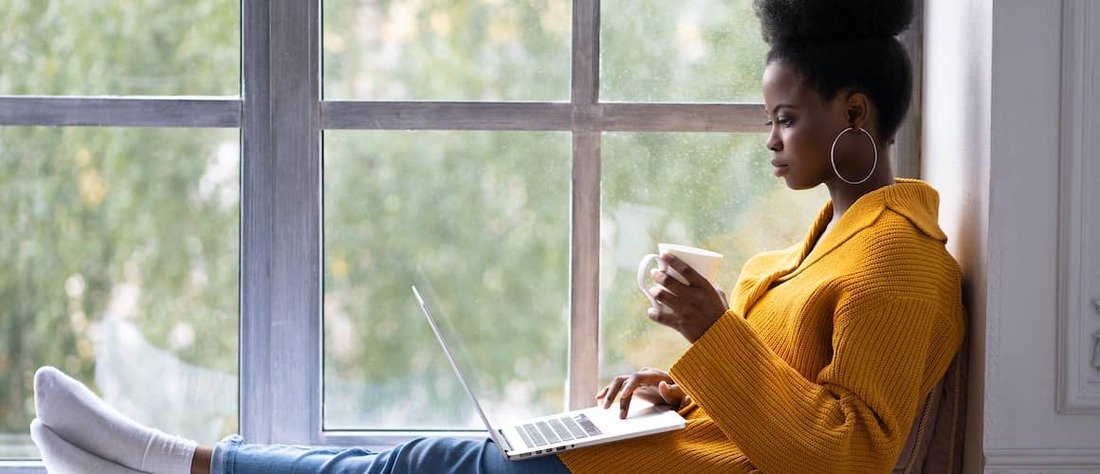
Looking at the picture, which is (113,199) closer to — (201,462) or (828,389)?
(201,462)

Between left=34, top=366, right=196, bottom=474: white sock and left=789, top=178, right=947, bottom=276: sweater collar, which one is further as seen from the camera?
left=34, top=366, right=196, bottom=474: white sock

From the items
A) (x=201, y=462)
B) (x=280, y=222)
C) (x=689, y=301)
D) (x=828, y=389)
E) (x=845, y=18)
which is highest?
(x=845, y=18)

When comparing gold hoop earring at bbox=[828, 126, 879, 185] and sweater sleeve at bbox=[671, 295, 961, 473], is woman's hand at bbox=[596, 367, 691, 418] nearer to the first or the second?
sweater sleeve at bbox=[671, 295, 961, 473]

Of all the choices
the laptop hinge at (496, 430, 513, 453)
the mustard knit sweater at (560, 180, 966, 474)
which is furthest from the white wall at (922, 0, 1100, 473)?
the laptop hinge at (496, 430, 513, 453)

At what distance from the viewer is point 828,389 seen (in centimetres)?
126

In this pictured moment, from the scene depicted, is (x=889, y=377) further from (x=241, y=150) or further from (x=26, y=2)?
(x=26, y=2)

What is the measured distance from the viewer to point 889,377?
1.24 m

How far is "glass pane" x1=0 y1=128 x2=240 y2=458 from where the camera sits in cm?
181

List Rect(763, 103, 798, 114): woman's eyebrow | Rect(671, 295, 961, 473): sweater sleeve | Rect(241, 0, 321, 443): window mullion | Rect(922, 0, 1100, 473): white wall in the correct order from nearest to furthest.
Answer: Rect(671, 295, 961, 473): sweater sleeve, Rect(922, 0, 1100, 473): white wall, Rect(763, 103, 798, 114): woman's eyebrow, Rect(241, 0, 321, 443): window mullion

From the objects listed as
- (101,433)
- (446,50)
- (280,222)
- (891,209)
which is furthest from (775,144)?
(101,433)

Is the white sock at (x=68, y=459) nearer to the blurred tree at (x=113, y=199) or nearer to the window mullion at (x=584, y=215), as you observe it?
the blurred tree at (x=113, y=199)

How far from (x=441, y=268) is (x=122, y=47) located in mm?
746

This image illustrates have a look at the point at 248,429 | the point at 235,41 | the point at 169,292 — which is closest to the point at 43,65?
the point at 235,41

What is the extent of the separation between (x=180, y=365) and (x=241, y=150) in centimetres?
45
